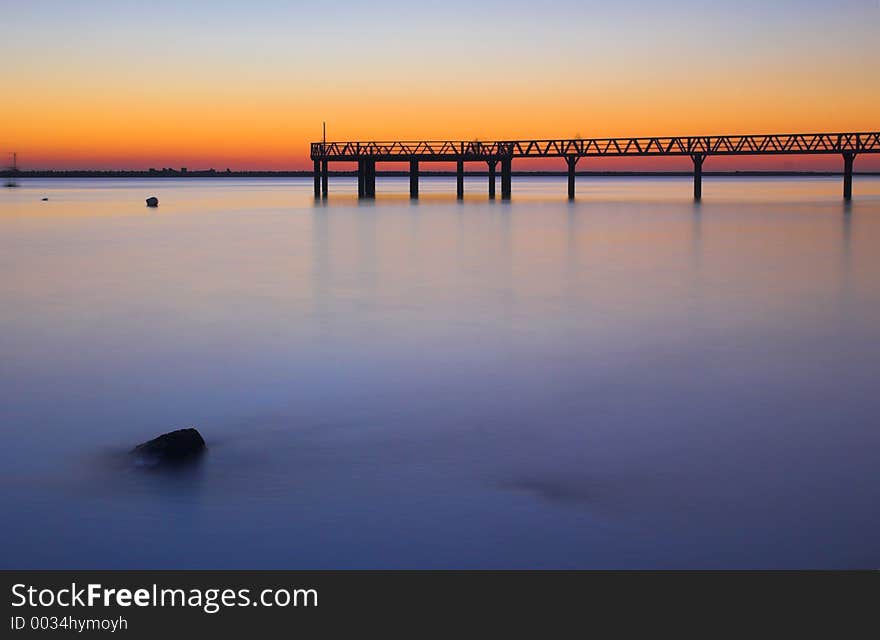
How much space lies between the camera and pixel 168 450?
8.46 metres

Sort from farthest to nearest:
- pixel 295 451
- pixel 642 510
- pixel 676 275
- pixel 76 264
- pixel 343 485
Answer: pixel 76 264 → pixel 676 275 → pixel 295 451 → pixel 343 485 → pixel 642 510

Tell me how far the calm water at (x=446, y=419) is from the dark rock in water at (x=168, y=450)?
0.22 meters

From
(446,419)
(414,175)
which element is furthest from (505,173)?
(446,419)

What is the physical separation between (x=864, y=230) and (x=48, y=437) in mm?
35195

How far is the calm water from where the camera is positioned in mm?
6809

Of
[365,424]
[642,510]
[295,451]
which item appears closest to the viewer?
[642,510]

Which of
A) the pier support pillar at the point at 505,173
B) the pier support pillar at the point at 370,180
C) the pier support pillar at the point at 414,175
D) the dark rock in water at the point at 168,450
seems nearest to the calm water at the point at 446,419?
the dark rock in water at the point at 168,450

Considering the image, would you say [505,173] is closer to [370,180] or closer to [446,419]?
[370,180]

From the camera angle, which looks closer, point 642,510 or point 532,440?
point 642,510
